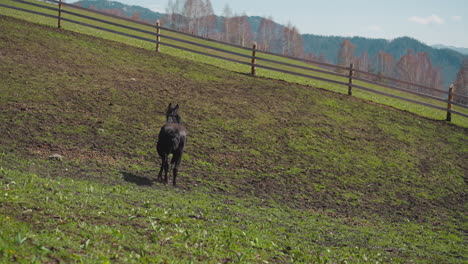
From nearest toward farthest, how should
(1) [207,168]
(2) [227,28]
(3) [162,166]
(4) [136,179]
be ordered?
(4) [136,179], (3) [162,166], (1) [207,168], (2) [227,28]

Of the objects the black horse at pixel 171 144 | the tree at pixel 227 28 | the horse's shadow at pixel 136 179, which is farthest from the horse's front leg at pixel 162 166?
the tree at pixel 227 28

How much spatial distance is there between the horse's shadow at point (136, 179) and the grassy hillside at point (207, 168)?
0.06m

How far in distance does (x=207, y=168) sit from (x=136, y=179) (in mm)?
2393

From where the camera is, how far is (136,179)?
10.8m

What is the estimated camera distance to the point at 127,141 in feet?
43.9

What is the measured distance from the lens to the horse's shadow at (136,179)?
10.6m

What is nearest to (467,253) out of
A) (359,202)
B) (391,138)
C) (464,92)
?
(359,202)

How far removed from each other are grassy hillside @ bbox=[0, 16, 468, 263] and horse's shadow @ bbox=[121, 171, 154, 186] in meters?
0.06

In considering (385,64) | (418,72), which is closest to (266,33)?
(418,72)

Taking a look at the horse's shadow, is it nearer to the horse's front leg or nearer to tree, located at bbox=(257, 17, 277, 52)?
the horse's front leg

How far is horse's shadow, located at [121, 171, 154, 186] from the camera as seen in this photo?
417 inches

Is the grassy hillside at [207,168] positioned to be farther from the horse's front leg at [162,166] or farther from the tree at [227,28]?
the tree at [227,28]

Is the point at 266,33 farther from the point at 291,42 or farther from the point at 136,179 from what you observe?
the point at 136,179

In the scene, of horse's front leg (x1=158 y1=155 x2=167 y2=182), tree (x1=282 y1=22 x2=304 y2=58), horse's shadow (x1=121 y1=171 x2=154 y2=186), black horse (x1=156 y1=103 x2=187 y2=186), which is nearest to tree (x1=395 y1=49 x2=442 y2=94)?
tree (x1=282 y1=22 x2=304 y2=58)
